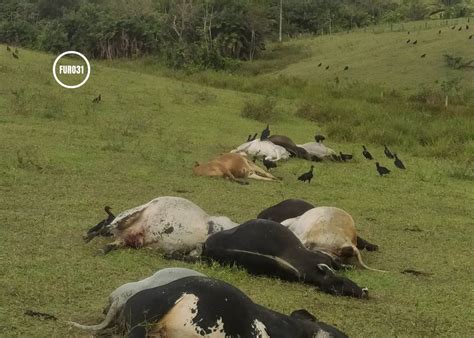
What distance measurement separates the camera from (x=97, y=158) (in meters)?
11.1

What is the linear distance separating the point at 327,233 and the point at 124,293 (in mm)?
2603

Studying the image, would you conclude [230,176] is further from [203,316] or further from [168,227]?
[203,316]

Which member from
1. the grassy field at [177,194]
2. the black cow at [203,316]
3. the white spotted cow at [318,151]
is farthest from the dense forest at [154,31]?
the black cow at [203,316]

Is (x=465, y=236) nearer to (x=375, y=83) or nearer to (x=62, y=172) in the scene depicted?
(x=62, y=172)

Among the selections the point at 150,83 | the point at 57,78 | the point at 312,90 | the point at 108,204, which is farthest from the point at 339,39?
the point at 108,204

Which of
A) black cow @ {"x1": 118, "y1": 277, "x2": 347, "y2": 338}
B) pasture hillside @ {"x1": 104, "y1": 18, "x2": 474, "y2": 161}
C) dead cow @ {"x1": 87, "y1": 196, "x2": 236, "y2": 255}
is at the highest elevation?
black cow @ {"x1": 118, "y1": 277, "x2": 347, "y2": 338}

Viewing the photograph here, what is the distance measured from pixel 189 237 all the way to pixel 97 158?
5339mm

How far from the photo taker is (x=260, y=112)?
18.8 metres

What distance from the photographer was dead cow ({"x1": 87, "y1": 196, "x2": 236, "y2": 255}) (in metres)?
6.18

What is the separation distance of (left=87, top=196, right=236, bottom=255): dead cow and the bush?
12.5m

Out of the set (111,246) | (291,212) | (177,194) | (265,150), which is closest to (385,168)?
(265,150)

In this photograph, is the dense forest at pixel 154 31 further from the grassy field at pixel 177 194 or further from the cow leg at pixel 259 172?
the cow leg at pixel 259 172

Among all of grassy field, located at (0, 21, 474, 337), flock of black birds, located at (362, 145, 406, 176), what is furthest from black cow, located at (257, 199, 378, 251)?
flock of black birds, located at (362, 145, 406, 176)

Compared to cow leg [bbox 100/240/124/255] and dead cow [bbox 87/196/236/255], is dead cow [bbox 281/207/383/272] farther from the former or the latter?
cow leg [bbox 100/240/124/255]
